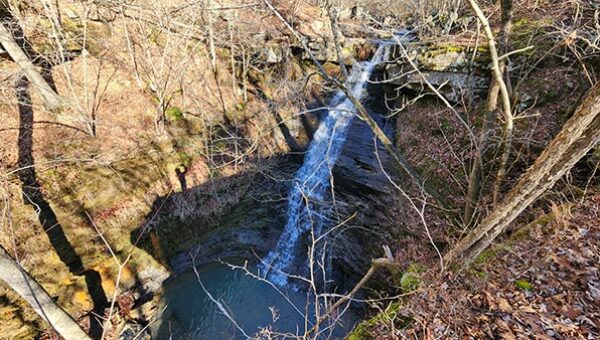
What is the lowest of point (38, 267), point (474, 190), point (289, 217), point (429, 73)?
point (289, 217)

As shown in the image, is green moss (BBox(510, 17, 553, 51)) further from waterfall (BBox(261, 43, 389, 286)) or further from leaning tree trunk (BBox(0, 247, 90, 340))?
leaning tree trunk (BBox(0, 247, 90, 340))

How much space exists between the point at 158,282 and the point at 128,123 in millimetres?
5531

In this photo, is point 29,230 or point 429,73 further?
point 429,73

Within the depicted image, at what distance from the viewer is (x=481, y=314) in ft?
12.0

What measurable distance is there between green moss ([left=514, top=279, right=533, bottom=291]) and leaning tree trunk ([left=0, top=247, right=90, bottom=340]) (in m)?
6.76

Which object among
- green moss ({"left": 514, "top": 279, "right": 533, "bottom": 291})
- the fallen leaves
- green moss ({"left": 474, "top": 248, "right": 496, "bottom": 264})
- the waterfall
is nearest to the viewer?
the fallen leaves

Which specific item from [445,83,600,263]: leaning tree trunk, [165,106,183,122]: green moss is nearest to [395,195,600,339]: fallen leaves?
[445,83,600,263]: leaning tree trunk

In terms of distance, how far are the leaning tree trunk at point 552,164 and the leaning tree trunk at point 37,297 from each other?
21.5 feet

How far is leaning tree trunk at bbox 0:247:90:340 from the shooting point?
161 inches

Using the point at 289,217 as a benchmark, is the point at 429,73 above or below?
above

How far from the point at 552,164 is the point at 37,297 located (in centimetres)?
788

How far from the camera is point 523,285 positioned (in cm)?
394

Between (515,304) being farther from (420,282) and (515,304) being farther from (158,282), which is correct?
(158,282)

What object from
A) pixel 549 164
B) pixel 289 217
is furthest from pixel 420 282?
pixel 289 217
